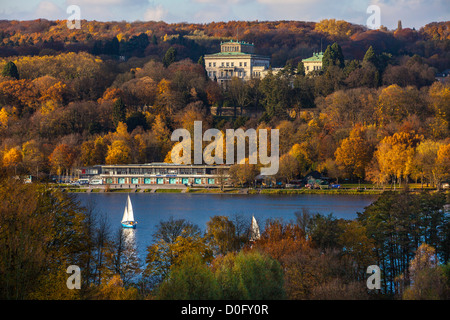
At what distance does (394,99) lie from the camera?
52500 millimetres

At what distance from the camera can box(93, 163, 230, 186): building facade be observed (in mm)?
50562

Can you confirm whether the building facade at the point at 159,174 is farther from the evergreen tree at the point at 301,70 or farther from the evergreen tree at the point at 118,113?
the evergreen tree at the point at 301,70

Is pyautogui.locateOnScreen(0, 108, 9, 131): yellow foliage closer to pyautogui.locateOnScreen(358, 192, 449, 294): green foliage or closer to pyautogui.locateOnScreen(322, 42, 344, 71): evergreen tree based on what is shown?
pyautogui.locateOnScreen(322, 42, 344, 71): evergreen tree

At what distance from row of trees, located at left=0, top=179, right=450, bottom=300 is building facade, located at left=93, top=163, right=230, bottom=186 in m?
25.2

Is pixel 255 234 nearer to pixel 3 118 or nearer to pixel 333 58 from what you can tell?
pixel 3 118

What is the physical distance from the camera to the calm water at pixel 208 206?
32.9 m

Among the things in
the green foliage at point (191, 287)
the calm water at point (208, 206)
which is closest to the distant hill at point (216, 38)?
the calm water at point (208, 206)

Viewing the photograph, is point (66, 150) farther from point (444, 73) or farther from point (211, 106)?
point (444, 73)

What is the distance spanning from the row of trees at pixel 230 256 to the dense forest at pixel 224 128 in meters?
0.05

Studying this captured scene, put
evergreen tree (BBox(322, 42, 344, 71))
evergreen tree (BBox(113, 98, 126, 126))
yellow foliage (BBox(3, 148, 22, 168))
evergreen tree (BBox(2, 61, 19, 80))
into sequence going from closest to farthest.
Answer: yellow foliage (BBox(3, 148, 22, 168)) < evergreen tree (BBox(113, 98, 126, 126)) < evergreen tree (BBox(322, 42, 344, 71)) < evergreen tree (BBox(2, 61, 19, 80))

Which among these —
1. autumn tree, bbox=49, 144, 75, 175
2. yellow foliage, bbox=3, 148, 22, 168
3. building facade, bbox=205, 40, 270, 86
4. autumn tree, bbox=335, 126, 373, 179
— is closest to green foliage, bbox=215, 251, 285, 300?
autumn tree, bbox=335, 126, 373, 179
